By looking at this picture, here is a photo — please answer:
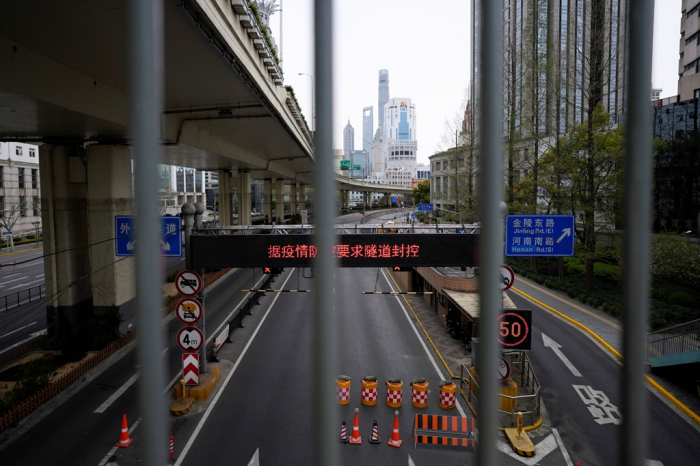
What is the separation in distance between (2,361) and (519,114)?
26.9m

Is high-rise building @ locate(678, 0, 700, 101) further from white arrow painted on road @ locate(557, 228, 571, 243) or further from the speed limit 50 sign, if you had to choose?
the speed limit 50 sign

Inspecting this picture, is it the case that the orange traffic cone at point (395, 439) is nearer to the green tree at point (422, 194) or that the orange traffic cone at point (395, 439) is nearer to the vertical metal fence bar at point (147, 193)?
the vertical metal fence bar at point (147, 193)

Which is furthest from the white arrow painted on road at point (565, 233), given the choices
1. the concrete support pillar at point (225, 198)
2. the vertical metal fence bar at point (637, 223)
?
the concrete support pillar at point (225, 198)

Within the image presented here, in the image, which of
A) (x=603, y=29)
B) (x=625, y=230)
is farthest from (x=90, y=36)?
(x=603, y=29)

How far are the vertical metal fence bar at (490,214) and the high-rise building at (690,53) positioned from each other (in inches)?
1421

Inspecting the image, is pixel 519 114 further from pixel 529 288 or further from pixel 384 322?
pixel 384 322

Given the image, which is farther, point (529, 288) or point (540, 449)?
point (529, 288)

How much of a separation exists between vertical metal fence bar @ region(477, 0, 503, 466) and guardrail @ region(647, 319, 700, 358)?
12.3 metres

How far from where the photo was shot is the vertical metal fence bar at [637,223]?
4.44 ft

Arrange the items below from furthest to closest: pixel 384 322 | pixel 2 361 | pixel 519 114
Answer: pixel 519 114 < pixel 384 322 < pixel 2 361

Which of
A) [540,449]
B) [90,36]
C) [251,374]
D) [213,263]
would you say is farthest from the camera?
[251,374]

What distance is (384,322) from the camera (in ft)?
60.0

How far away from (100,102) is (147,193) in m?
12.0

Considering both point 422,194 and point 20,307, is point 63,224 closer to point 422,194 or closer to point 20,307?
point 20,307
